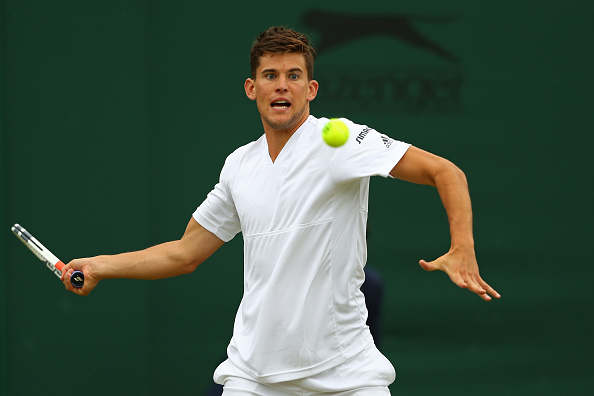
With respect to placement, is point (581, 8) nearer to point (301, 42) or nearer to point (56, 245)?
point (301, 42)

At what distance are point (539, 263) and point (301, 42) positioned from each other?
2208 millimetres

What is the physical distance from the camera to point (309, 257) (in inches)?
105

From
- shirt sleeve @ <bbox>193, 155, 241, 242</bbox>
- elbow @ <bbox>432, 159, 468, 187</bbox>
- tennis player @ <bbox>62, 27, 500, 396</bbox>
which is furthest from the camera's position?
shirt sleeve @ <bbox>193, 155, 241, 242</bbox>

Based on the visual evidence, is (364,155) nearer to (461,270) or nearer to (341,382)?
(461,270)

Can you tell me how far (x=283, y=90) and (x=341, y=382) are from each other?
1.00 metres

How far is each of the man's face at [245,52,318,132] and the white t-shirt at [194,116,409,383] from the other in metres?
0.09

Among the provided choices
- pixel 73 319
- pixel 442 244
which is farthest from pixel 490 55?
pixel 73 319

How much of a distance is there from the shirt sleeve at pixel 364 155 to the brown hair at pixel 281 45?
0.35 metres

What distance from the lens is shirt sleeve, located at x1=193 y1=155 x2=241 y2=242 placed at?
308cm

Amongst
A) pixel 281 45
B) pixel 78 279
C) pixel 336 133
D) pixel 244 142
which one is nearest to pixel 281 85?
pixel 281 45

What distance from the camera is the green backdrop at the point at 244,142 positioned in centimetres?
432

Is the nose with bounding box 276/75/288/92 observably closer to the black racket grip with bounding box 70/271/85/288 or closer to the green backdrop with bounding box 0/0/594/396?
the black racket grip with bounding box 70/271/85/288

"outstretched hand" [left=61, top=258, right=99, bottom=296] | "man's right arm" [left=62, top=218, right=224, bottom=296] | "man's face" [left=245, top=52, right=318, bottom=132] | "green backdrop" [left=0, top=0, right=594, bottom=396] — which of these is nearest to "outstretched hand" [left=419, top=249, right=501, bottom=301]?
"man's face" [left=245, top=52, right=318, bottom=132]

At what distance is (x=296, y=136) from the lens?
2832 mm
